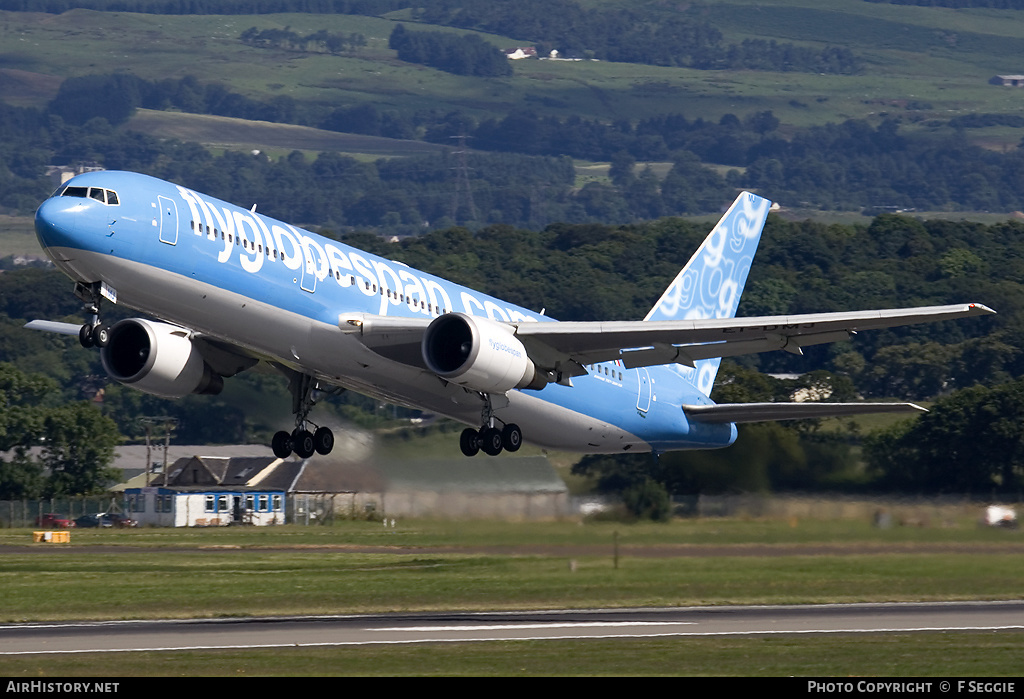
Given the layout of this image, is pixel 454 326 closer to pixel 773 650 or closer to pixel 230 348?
pixel 230 348

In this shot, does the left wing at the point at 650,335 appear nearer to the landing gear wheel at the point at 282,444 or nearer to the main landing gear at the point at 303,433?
the main landing gear at the point at 303,433

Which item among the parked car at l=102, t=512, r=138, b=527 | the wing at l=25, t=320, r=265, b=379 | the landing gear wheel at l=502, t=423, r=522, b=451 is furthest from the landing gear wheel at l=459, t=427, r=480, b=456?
the parked car at l=102, t=512, r=138, b=527

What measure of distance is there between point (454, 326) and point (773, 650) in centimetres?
957

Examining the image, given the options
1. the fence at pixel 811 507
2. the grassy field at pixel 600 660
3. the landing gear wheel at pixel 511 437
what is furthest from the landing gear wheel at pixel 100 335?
the fence at pixel 811 507

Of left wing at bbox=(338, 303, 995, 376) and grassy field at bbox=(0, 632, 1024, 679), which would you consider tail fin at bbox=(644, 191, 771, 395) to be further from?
grassy field at bbox=(0, 632, 1024, 679)

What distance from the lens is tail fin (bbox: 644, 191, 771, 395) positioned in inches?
1816

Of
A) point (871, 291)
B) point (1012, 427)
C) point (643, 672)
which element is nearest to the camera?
point (643, 672)

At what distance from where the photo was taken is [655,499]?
42.9 m

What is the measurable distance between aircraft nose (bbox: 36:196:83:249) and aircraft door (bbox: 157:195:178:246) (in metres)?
1.53

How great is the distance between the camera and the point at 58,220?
31016 millimetres

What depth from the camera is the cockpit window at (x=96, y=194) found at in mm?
31641

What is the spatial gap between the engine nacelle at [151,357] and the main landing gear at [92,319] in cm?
307

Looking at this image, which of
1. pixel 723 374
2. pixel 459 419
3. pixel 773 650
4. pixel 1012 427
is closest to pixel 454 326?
pixel 459 419

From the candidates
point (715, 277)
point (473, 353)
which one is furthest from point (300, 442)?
point (715, 277)
